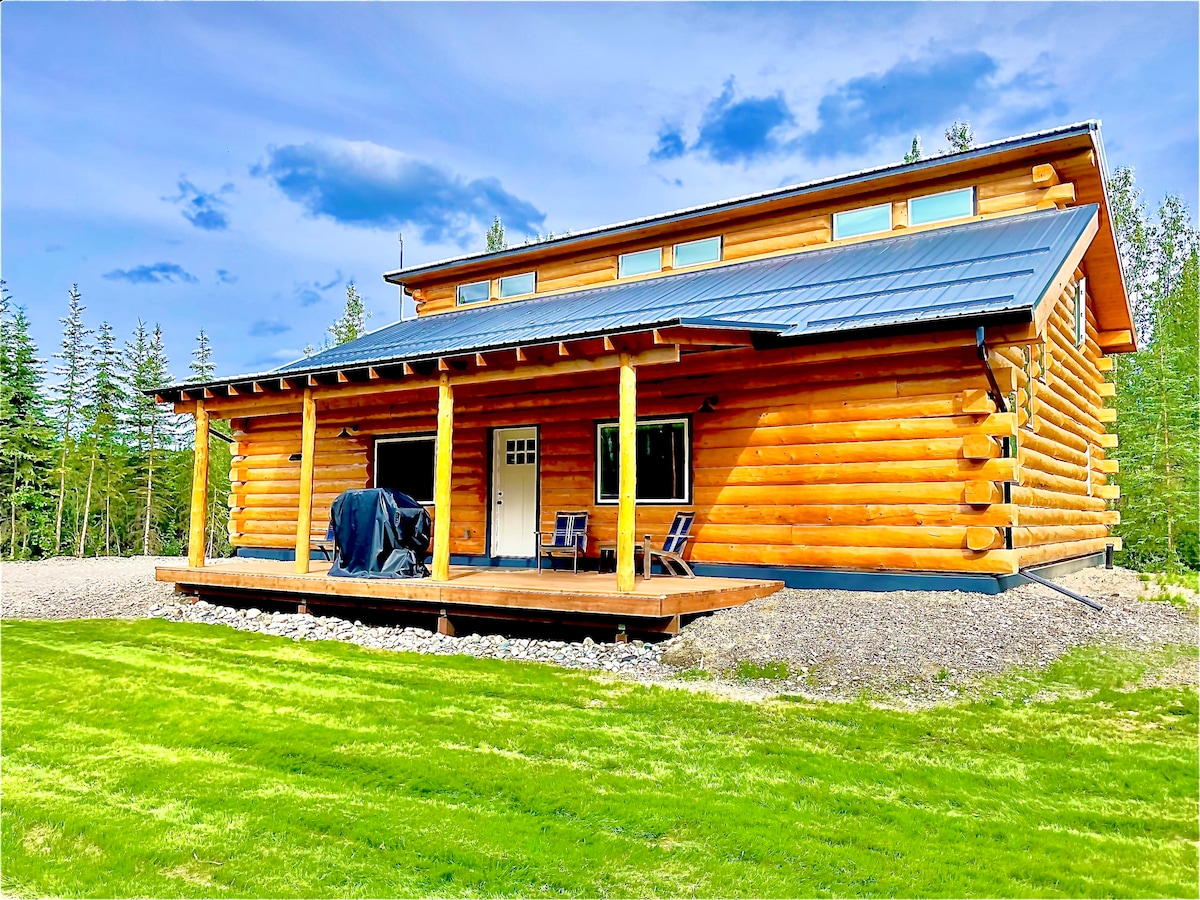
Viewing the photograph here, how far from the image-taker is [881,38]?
9.41 meters

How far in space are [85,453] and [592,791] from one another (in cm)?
2635

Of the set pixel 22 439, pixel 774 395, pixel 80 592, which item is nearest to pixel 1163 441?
pixel 774 395

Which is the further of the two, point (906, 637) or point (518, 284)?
point (518, 284)

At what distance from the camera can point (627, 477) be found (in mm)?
7848

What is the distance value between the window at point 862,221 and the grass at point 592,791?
274 inches

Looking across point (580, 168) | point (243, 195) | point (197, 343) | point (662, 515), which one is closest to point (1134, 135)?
point (580, 168)

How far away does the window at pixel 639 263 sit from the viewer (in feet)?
42.8

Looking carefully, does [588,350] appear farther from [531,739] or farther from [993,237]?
[993,237]

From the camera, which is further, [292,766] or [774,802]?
[292,766]

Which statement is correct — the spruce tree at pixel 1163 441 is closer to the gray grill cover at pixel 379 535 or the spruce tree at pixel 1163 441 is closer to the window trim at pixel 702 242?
the window trim at pixel 702 242

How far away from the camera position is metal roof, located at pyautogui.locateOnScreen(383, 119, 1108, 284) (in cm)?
968

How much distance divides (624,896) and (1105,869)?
1885 mm

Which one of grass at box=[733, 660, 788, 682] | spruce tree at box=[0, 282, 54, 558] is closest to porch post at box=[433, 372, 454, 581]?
grass at box=[733, 660, 788, 682]

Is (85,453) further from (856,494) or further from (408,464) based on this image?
(856,494)
